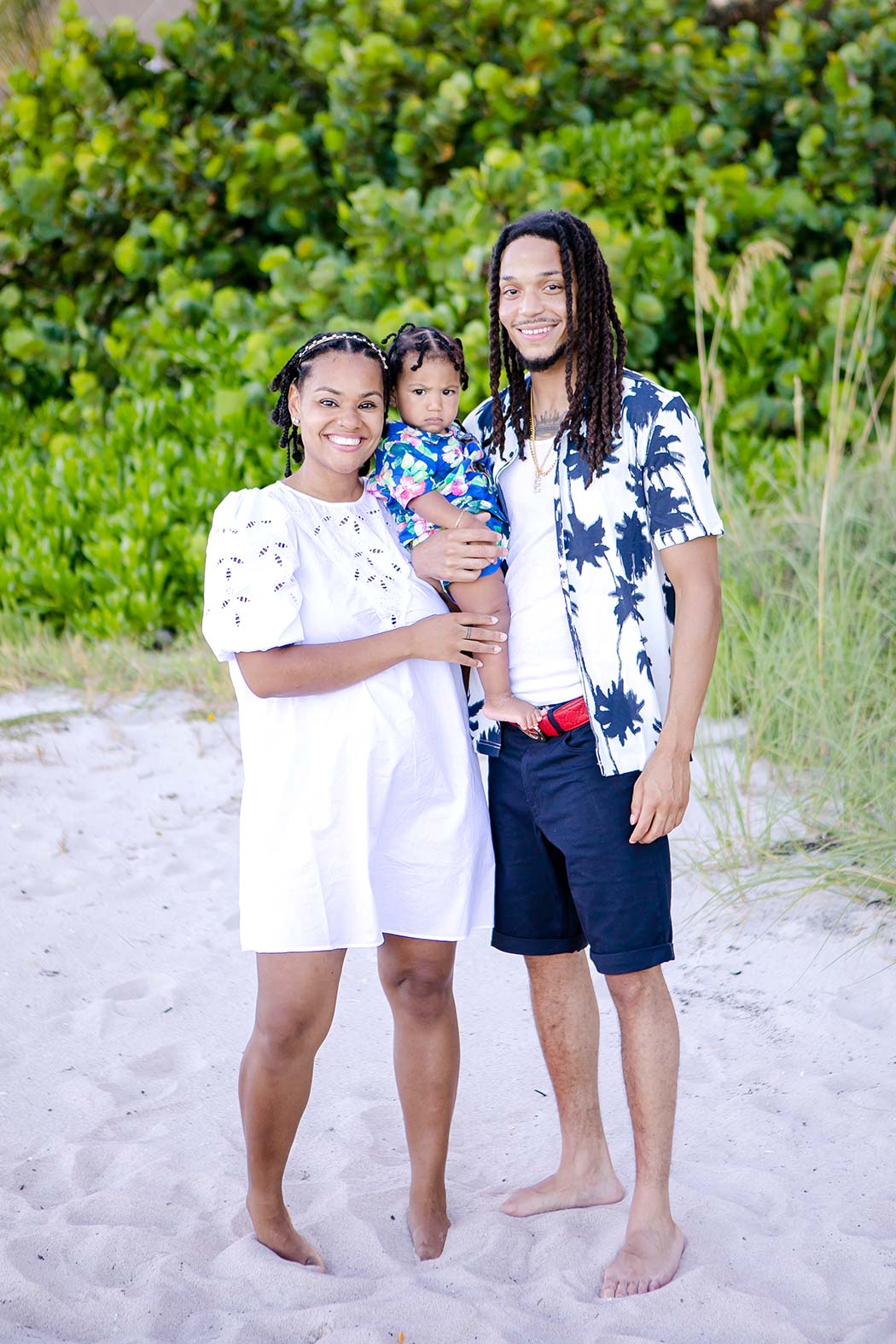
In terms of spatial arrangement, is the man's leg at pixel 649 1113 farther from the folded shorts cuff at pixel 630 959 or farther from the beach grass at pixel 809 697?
the beach grass at pixel 809 697

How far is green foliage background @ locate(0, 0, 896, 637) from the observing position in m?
6.04

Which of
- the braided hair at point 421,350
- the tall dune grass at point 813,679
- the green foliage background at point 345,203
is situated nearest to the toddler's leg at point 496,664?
the braided hair at point 421,350

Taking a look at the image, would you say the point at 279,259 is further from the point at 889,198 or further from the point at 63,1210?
the point at 63,1210

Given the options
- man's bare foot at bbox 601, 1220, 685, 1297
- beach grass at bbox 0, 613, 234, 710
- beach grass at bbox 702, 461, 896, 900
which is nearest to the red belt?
man's bare foot at bbox 601, 1220, 685, 1297

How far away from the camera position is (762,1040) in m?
3.27

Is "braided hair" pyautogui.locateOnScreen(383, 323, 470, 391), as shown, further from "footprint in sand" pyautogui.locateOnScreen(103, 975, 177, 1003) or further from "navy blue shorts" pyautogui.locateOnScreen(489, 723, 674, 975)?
"footprint in sand" pyautogui.locateOnScreen(103, 975, 177, 1003)

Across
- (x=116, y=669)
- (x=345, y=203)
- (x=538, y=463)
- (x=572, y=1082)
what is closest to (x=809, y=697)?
(x=572, y=1082)

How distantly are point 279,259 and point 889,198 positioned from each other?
3339 mm

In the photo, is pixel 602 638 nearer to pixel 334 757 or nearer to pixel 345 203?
pixel 334 757

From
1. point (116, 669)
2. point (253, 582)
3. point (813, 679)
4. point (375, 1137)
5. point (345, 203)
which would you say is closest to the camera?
point (253, 582)

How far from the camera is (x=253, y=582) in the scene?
223 cm

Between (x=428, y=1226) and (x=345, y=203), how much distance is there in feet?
17.8

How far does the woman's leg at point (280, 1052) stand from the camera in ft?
Result: 7.58

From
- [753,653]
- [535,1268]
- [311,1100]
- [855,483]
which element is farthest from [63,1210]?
[855,483]
